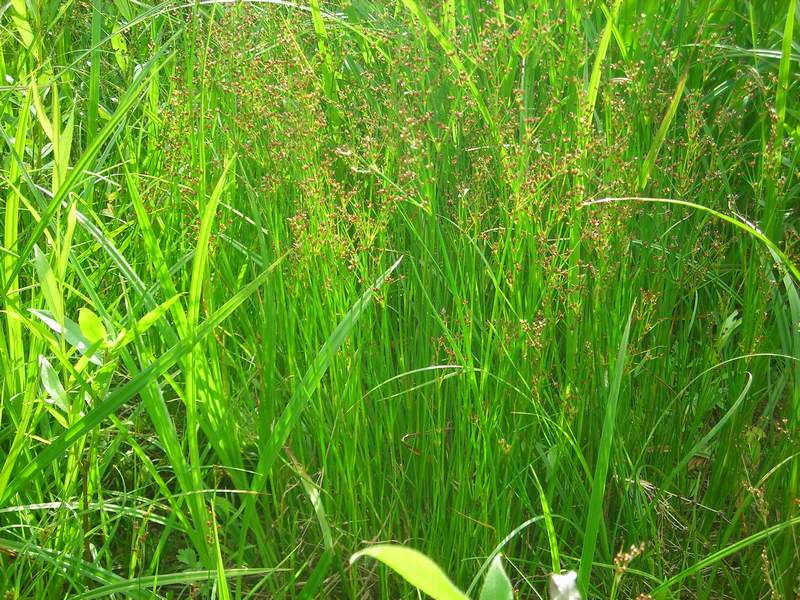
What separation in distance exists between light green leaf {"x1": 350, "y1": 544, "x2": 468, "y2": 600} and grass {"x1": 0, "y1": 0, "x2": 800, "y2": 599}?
1.93ft

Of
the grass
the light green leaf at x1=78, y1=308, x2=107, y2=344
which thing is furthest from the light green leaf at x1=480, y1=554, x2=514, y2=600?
the light green leaf at x1=78, y1=308, x2=107, y2=344

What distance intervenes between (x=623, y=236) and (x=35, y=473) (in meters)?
0.96

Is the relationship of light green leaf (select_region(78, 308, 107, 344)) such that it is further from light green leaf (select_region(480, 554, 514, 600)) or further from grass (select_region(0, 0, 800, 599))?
light green leaf (select_region(480, 554, 514, 600))

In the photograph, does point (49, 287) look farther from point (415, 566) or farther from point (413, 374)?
point (415, 566)

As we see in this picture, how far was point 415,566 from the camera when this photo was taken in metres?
0.60

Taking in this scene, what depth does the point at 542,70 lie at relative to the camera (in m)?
2.15

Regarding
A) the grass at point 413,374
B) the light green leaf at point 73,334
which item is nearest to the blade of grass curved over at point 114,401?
the grass at point 413,374

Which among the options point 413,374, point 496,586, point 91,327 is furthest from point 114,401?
point 496,586

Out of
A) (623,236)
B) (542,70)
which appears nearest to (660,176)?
(623,236)

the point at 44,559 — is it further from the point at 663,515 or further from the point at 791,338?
the point at 791,338

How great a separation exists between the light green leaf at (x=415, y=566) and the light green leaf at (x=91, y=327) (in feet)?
2.54

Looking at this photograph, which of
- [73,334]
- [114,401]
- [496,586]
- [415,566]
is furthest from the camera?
[73,334]

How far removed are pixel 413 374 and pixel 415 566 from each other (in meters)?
0.98

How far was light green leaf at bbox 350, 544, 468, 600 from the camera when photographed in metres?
0.58
